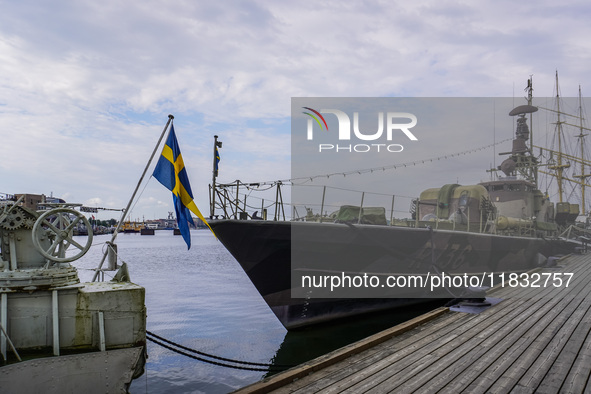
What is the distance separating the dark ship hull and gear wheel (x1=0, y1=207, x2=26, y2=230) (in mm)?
5481

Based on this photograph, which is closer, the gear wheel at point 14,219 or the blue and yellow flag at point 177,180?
the gear wheel at point 14,219

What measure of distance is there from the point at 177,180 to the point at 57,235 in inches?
103

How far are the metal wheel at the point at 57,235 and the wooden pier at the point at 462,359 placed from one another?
3.36 meters

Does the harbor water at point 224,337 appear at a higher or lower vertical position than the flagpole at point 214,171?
lower

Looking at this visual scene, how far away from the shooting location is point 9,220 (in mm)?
5887

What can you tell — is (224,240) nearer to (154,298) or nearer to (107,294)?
(107,294)

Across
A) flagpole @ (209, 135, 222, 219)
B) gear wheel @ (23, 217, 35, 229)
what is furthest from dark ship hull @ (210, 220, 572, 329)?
gear wheel @ (23, 217, 35, 229)

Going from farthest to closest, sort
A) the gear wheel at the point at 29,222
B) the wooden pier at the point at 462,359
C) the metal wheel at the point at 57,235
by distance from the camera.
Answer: the gear wheel at the point at 29,222
the metal wheel at the point at 57,235
the wooden pier at the point at 462,359

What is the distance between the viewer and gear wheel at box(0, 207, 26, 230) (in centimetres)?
585

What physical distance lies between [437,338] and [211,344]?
743 cm

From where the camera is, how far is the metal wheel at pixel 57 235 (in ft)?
18.9

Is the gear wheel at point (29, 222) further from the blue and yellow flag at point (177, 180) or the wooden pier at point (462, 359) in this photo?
the wooden pier at point (462, 359)

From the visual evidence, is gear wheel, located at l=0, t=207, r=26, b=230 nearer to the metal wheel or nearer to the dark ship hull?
the metal wheel

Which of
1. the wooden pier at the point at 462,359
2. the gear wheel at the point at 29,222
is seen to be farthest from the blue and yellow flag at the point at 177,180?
the wooden pier at the point at 462,359
